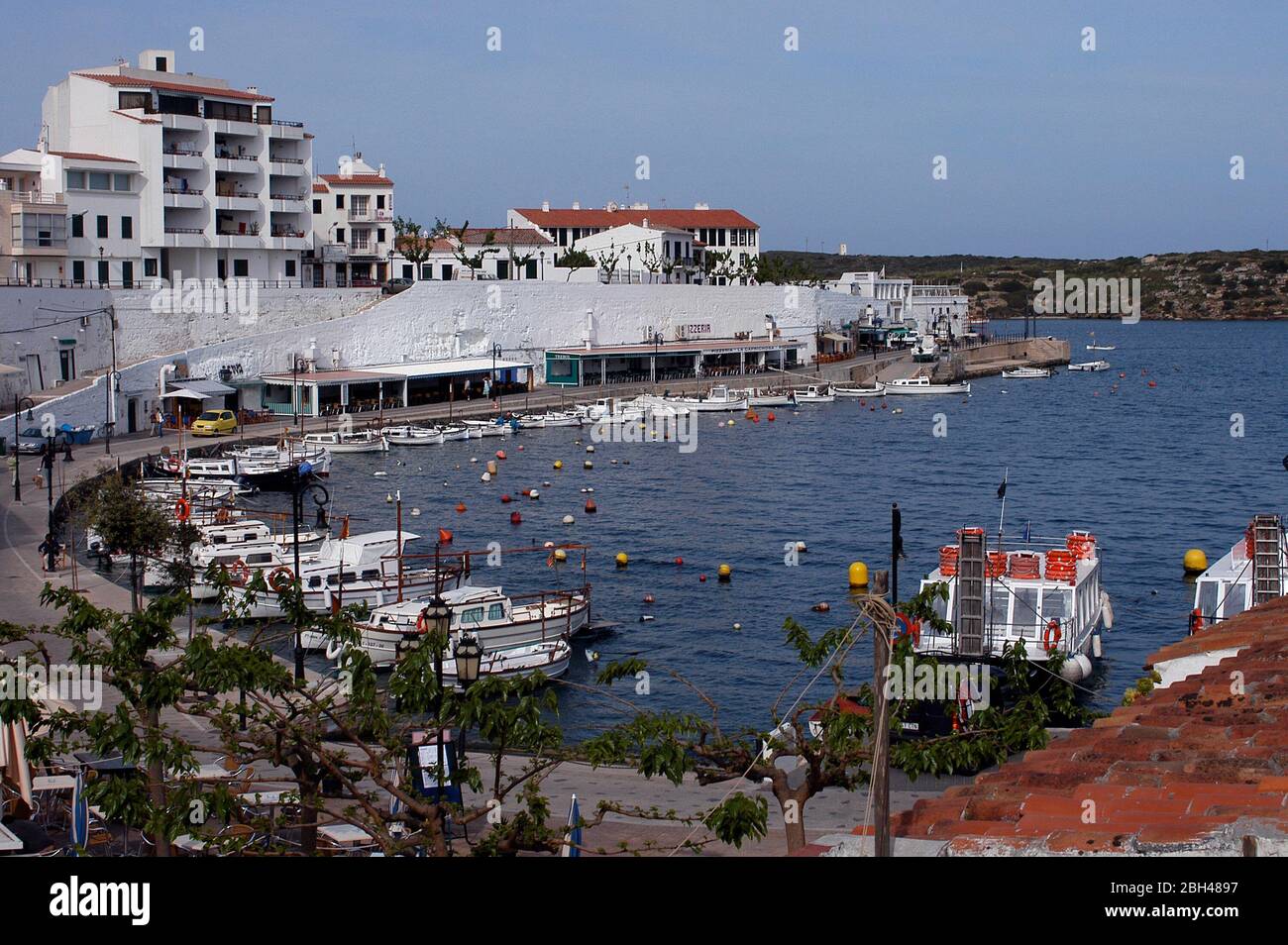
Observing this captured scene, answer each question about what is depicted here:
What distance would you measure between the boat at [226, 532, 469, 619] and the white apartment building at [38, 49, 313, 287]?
1545 inches

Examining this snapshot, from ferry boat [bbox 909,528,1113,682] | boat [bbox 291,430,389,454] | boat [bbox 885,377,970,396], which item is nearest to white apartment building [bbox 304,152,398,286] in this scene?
boat [bbox 291,430,389,454]

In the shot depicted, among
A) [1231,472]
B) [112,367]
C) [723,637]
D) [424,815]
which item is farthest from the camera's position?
[1231,472]

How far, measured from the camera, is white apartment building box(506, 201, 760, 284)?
134000mm

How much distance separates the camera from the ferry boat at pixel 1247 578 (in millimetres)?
26703

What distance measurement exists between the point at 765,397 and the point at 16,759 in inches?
3195

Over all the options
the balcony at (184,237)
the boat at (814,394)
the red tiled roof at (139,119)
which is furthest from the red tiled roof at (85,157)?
the boat at (814,394)

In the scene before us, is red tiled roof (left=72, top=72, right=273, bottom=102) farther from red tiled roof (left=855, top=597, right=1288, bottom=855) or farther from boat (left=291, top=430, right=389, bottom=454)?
red tiled roof (left=855, top=597, right=1288, bottom=855)

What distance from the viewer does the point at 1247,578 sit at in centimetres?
3061

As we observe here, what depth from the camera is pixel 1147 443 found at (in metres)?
83.5

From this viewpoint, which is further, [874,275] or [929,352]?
[874,275]

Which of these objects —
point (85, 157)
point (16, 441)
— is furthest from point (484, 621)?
point (85, 157)

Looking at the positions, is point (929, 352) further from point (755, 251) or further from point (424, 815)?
point (424, 815)

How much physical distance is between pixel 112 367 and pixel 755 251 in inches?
3414
